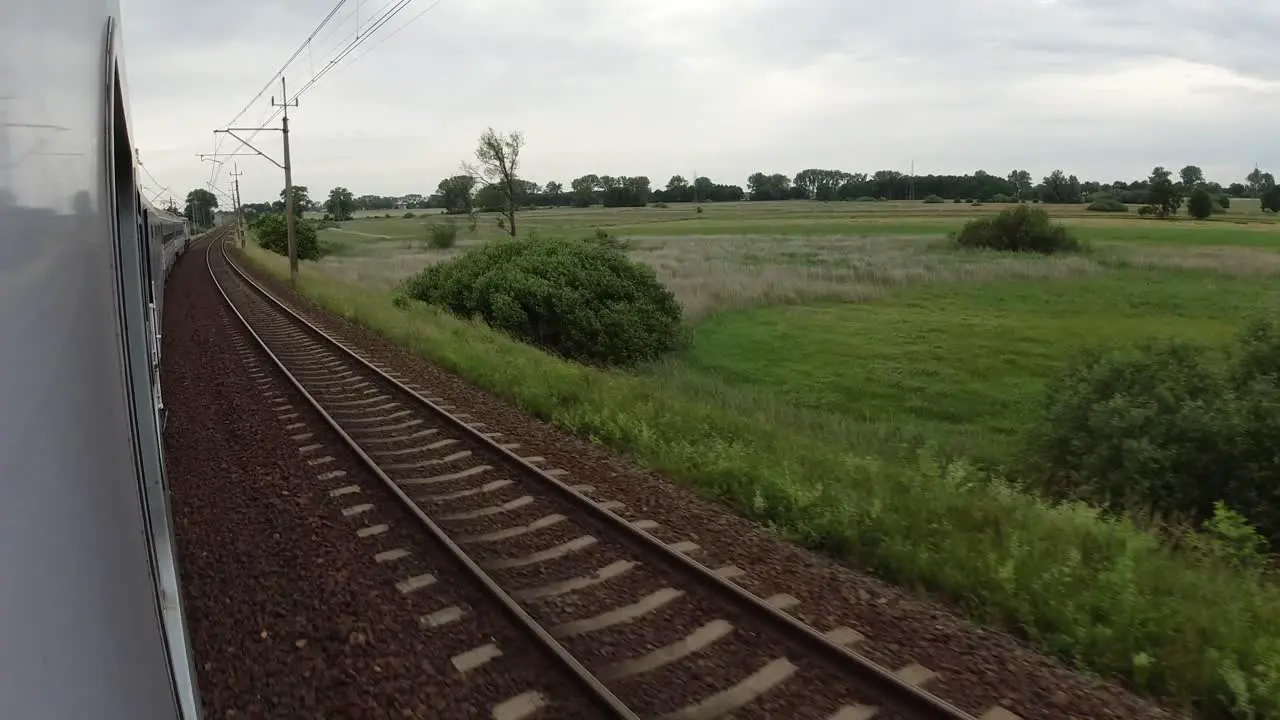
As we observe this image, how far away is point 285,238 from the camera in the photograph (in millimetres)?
66188

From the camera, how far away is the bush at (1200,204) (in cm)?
8806

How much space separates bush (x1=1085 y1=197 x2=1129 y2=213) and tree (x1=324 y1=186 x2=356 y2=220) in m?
114

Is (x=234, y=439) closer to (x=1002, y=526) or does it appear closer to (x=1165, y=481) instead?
(x=1002, y=526)

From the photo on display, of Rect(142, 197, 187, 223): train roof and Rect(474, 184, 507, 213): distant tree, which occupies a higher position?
Rect(474, 184, 507, 213): distant tree

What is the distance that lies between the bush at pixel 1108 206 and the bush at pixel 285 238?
284ft

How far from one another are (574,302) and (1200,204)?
90033 millimetres

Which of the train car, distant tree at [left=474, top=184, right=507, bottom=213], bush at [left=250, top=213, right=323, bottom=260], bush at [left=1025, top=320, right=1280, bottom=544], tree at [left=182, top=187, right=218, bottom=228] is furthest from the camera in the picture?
tree at [left=182, top=187, right=218, bottom=228]

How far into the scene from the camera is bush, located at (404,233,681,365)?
73.9ft

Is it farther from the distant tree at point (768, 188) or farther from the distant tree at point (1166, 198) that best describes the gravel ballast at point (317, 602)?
the distant tree at point (768, 188)

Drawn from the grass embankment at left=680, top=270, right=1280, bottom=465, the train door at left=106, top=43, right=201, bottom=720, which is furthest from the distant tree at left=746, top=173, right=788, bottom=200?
the train door at left=106, top=43, right=201, bottom=720

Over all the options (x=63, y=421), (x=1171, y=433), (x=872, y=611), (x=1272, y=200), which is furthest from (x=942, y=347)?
(x=1272, y=200)

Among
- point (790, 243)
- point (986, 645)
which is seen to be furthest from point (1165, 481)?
point (790, 243)

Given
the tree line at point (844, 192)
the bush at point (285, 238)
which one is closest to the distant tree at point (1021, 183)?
the tree line at point (844, 192)

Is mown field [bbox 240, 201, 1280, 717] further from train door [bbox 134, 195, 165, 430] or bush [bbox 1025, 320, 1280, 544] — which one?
train door [bbox 134, 195, 165, 430]
